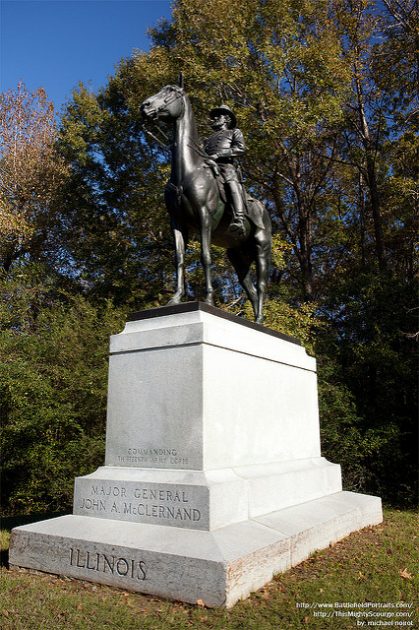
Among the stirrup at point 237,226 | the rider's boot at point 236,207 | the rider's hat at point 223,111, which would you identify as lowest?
the stirrup at point 237,226

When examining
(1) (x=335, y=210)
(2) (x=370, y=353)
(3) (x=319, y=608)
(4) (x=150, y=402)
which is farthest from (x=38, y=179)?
(3) (x=319, y=608)

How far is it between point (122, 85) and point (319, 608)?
21.7 metres

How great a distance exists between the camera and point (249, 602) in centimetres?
444

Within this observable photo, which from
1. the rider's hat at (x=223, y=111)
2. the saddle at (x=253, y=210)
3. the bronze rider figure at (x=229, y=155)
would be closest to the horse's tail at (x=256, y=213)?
the saddle at (x=253, y=210)

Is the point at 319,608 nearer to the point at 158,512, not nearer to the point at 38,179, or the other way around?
the point at 158,512

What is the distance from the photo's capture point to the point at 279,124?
16.7 metres

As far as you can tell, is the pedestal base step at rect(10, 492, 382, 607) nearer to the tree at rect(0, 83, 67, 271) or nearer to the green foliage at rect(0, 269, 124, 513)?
the green foliage at rect(0, 269, 124, 513)

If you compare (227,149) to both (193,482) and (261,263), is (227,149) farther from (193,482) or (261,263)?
(193,482)

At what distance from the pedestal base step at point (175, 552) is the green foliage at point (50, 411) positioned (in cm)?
544

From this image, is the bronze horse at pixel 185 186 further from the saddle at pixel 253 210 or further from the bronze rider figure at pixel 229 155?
the saddle at pixel 253 210

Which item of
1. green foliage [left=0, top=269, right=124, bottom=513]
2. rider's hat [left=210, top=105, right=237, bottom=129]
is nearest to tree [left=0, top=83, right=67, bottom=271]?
green foliage [left=0, top=269, right=124, bottom=513]

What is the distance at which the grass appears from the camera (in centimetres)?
410

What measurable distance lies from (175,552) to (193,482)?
2.75ft

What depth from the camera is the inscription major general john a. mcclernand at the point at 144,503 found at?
203 inches
